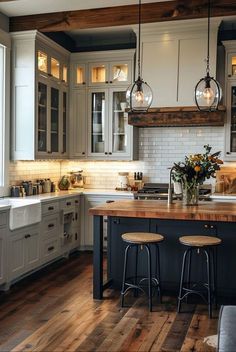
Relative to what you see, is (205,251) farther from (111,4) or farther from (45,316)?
(111,4)

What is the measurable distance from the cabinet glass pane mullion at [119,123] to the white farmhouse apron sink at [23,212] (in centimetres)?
187

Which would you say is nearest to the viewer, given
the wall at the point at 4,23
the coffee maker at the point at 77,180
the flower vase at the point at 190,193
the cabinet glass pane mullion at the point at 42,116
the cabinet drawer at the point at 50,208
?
the flower vase at the point at 190,193

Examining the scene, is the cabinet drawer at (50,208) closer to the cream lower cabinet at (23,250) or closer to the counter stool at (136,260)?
the cream lower cabinet at (23,250)

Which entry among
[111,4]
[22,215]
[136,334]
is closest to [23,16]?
[111,4]

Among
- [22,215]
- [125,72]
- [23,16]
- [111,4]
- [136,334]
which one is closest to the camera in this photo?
[136,334]

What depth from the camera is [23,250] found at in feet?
15.9

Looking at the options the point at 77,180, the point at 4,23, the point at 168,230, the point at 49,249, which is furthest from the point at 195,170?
the point at 4,23

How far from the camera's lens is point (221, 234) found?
166 inches

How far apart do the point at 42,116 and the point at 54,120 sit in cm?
43

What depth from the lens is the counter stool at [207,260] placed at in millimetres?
3860

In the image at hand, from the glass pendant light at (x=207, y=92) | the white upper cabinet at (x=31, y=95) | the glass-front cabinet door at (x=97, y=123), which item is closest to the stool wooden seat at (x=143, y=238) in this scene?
the glass pendant light at (x=207, y=92)

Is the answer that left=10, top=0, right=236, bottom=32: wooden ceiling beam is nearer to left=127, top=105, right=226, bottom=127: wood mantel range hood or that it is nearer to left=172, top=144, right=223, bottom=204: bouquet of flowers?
left=127, top=105, right=226, bottom=127: wood mantel range hood

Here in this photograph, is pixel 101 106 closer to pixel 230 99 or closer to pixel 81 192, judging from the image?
pixel 81 192

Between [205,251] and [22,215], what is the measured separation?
2.02m
